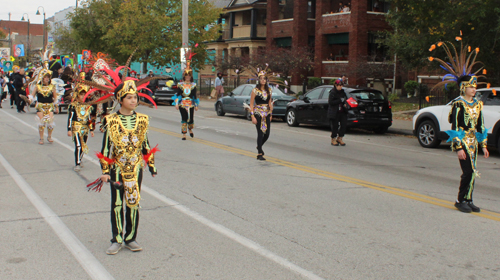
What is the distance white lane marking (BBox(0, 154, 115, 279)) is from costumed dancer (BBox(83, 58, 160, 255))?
26 centimetres

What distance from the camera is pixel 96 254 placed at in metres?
5.14

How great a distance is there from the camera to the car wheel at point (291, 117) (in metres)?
19.2

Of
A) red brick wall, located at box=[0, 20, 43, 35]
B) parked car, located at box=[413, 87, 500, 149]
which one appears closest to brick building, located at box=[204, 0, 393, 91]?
parked car, located at box=[413, 87, 500, 149]

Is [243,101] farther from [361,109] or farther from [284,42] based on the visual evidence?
[284,42]

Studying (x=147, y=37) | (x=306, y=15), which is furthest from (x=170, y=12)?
(x=306, y=15)

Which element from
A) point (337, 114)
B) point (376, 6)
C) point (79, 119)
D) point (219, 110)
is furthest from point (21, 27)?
point (79, 119)

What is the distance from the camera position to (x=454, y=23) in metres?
14.9

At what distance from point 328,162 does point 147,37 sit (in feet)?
89.3

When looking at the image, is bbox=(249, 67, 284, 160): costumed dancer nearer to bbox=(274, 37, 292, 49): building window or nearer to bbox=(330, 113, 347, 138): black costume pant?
bbox=(330, 113, 347, 138): black costume pant

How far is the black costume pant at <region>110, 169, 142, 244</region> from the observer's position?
16.8ft

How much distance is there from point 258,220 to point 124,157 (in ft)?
6.62

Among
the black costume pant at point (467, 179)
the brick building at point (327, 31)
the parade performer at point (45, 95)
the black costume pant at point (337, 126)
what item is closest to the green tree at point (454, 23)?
Result: the black costume pant at point (337, 126)

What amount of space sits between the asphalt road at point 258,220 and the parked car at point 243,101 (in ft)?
29.9

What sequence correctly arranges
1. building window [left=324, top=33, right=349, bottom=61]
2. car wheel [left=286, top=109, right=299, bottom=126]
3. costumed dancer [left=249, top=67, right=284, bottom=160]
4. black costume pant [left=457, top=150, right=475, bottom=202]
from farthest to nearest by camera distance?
building window [left=324, top=33, right=349, bottom=61], car wheel [left=286, top=109, right=299, bottom=126], costumed dancer [left=249, top=67, right=284, bottom=160], black costume pant [left=457, top=150, right=475, bottom=202]
